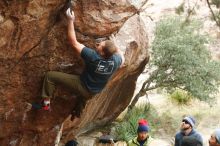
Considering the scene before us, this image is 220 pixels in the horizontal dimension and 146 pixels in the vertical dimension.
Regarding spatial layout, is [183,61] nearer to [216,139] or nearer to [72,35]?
[72,35]

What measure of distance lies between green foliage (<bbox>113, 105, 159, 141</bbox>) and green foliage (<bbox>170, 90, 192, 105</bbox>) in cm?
146

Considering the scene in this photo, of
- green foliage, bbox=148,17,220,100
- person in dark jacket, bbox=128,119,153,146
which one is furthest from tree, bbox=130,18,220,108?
person in dark jacket, bbox=128,119,153,146

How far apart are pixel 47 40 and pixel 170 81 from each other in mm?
8807

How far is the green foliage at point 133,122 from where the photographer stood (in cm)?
1359

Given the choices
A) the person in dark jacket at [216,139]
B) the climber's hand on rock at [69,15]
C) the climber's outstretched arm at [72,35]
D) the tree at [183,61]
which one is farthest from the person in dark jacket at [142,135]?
the tree at [183,61]

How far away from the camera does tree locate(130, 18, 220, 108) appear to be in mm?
14320

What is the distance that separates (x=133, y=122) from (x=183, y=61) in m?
2.86

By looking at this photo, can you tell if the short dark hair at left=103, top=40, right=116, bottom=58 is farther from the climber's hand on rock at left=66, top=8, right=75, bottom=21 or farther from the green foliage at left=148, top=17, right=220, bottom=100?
the green foliage at left=148, top=17, right=220, bottom=100

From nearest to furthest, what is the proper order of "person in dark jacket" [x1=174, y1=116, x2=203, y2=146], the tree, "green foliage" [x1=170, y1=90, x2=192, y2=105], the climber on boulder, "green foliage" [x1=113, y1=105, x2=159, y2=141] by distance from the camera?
the climber on boulder → "person in dark jacket" [x1=174, y1=116, x2=203, y2=146] → "green foliage" [x1=113, y1=105, x2=159, y2=141] → the tree → "green foliage" [x1=170, y1=90, x2=192, y2=105]

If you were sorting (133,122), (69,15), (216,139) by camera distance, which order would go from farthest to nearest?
(133,122) → (69,15) → (216,139)

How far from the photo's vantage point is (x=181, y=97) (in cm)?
1738

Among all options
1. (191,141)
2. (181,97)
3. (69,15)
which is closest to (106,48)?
(69,15)

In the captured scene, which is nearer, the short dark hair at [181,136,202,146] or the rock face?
the rock face

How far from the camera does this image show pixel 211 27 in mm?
25000
